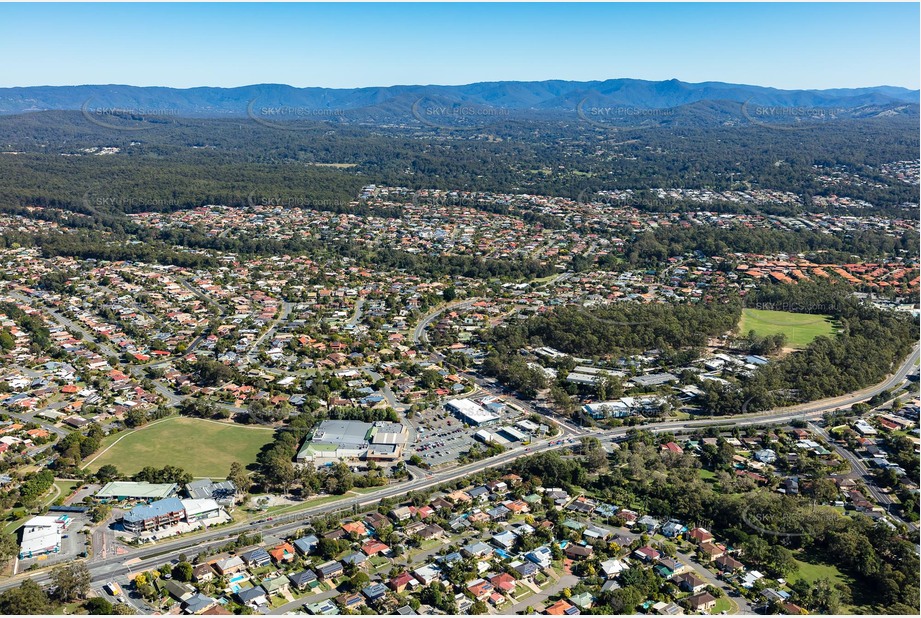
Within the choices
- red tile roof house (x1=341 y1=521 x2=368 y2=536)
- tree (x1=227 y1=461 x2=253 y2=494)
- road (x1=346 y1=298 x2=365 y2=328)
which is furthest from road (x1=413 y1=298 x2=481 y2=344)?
red tile roof house (x1=341 y1=521 x2=368 y2=536)

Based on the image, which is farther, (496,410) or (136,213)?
(136,213)

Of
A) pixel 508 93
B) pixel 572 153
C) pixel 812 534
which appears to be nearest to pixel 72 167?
pixel 572 153

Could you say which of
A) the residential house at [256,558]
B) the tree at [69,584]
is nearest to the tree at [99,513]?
the tree at [69,584]

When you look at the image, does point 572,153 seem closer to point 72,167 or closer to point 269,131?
point 269,131

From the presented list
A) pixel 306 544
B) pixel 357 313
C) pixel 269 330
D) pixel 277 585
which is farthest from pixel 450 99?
pixel 277 585

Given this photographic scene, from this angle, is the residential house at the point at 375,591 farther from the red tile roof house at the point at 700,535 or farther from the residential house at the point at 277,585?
the red tile roof house at the point at 700,535

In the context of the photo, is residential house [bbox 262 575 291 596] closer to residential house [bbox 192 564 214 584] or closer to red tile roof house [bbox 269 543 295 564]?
red tile roof house [bbox 269 543 295 564]

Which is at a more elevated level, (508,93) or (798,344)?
(508,93)
